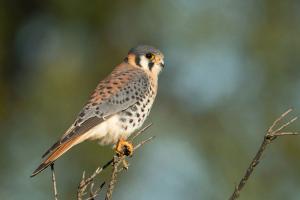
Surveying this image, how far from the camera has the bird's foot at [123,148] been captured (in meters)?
5.97

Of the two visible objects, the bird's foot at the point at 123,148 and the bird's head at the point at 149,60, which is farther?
the bird's head at the point at 149,60

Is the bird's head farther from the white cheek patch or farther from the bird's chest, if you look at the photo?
the bird's chest

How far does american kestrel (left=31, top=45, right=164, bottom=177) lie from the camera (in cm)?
598

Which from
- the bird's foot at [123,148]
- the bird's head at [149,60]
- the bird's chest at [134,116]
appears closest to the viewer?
the bird's foot at [123,148]

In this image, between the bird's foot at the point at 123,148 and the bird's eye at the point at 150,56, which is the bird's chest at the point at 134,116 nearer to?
the bird's foot at the point at 123,148

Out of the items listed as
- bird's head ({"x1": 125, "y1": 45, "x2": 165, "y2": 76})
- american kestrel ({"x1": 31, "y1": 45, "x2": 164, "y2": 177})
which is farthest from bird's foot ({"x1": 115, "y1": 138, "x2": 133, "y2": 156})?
bird's head ({"x1": 125, "y1": 45, "x2": 165, "y2": 76})

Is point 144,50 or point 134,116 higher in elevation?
point 144,50

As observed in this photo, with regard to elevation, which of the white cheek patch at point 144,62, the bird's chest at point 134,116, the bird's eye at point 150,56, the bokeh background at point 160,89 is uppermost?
the bird's eye at point 150,56

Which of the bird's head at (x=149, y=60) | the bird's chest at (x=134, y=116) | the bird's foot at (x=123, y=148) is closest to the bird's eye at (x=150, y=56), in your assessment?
the bird's head at (x=149, y=60)

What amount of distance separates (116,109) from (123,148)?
32cm

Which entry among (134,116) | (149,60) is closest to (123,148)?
(134,116)

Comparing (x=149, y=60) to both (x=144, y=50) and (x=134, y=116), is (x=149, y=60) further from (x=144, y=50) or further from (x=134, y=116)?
(x=134, y=116)

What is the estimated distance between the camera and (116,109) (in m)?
6.24

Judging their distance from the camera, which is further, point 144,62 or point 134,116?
point 144,62
